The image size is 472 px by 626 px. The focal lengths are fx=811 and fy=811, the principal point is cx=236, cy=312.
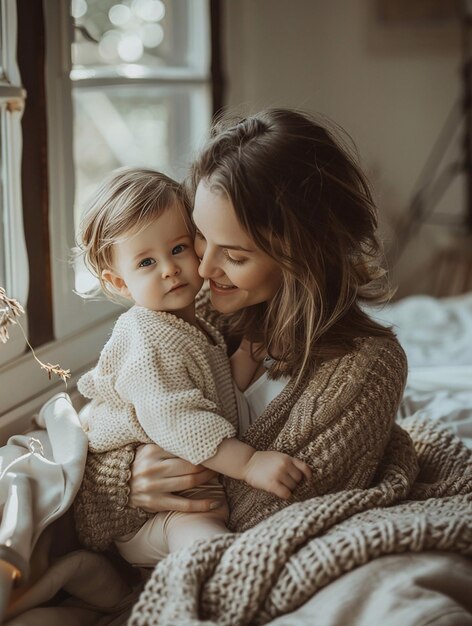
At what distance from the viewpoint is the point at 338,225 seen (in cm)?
136

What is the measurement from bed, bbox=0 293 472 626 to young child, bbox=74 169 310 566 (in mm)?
75

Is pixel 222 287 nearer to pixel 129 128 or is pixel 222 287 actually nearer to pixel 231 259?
pixel 231 259

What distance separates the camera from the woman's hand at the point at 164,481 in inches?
52.2

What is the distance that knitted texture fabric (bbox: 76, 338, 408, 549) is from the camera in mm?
1322

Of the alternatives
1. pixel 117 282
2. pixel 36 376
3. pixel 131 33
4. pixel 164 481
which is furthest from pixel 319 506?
pixel 131 33

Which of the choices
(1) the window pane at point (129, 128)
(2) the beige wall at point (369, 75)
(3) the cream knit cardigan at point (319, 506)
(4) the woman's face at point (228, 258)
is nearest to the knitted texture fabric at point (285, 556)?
(3) the cream knit cardigan at point (319, 506)

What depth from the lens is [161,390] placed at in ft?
4.17

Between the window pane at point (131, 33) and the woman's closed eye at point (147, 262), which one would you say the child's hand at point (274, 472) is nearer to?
the woman's closed eye at point (147, 262)

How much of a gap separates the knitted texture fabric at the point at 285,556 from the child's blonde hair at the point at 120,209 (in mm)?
529

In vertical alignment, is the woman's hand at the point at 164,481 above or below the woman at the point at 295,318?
below

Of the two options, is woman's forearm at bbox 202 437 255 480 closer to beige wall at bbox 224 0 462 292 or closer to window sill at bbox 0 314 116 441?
window sill at bbox 0 314 116 441

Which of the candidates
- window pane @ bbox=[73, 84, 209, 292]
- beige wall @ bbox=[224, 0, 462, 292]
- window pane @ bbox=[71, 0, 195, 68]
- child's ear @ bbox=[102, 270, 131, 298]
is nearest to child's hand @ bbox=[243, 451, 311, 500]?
child's ear @ bbox=[102, 270, 131, 298]

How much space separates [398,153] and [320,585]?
10.8 feet

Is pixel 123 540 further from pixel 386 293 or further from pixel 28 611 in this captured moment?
pixel 386 293
